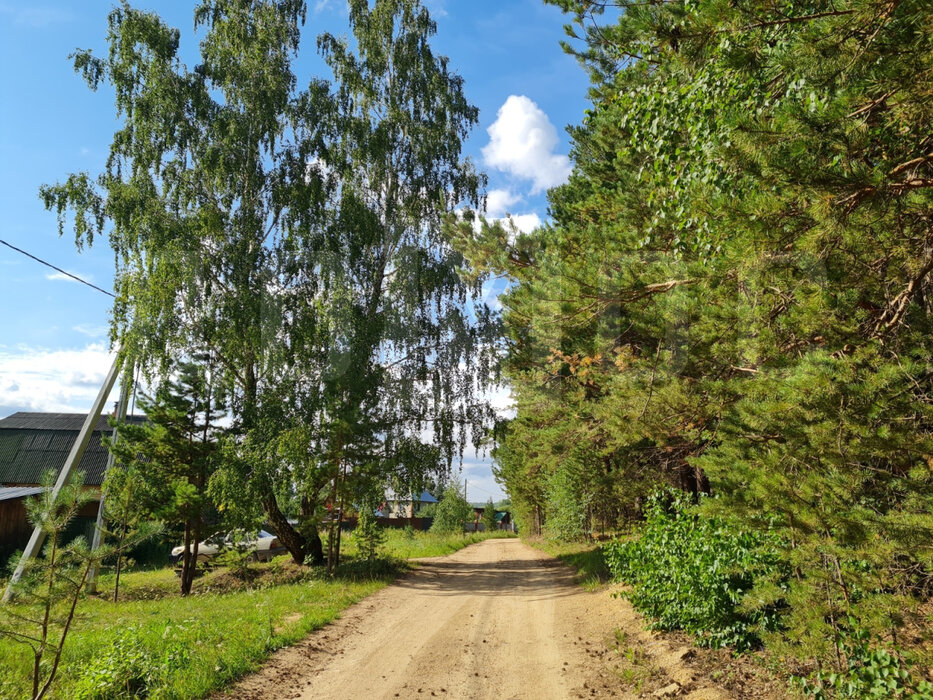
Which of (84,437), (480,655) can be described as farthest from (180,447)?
(480,655)

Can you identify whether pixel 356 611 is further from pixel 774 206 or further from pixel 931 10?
pixel 931 10

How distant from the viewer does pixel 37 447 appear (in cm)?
2948

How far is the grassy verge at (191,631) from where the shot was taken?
5.21 metres

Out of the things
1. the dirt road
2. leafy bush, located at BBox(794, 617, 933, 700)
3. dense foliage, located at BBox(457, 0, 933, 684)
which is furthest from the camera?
the dirt road

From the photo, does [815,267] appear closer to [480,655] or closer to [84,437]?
[480,655]

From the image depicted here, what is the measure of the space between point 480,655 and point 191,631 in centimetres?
362

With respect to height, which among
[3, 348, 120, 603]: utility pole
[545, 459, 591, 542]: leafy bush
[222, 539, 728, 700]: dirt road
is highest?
[3, 348, 120, 603]: utility pole

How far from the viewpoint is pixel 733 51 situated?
3834 mm

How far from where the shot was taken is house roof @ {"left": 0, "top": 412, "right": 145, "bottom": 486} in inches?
1112

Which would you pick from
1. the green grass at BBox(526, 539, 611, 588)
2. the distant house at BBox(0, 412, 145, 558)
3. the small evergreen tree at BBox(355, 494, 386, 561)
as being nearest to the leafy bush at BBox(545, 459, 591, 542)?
the green grass at BBox(526, 539, 611, 588)

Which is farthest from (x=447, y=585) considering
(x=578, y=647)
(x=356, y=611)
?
(x=578, y=647)

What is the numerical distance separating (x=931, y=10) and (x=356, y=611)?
10.2 m

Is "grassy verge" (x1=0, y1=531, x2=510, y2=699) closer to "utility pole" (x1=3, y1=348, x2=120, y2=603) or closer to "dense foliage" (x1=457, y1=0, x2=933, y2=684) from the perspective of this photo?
"utility pole" (x1=3, y1=348, x2=120, y2=603)

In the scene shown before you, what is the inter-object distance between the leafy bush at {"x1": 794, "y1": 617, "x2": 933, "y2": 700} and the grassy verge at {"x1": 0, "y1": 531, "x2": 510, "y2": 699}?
17.8ft
